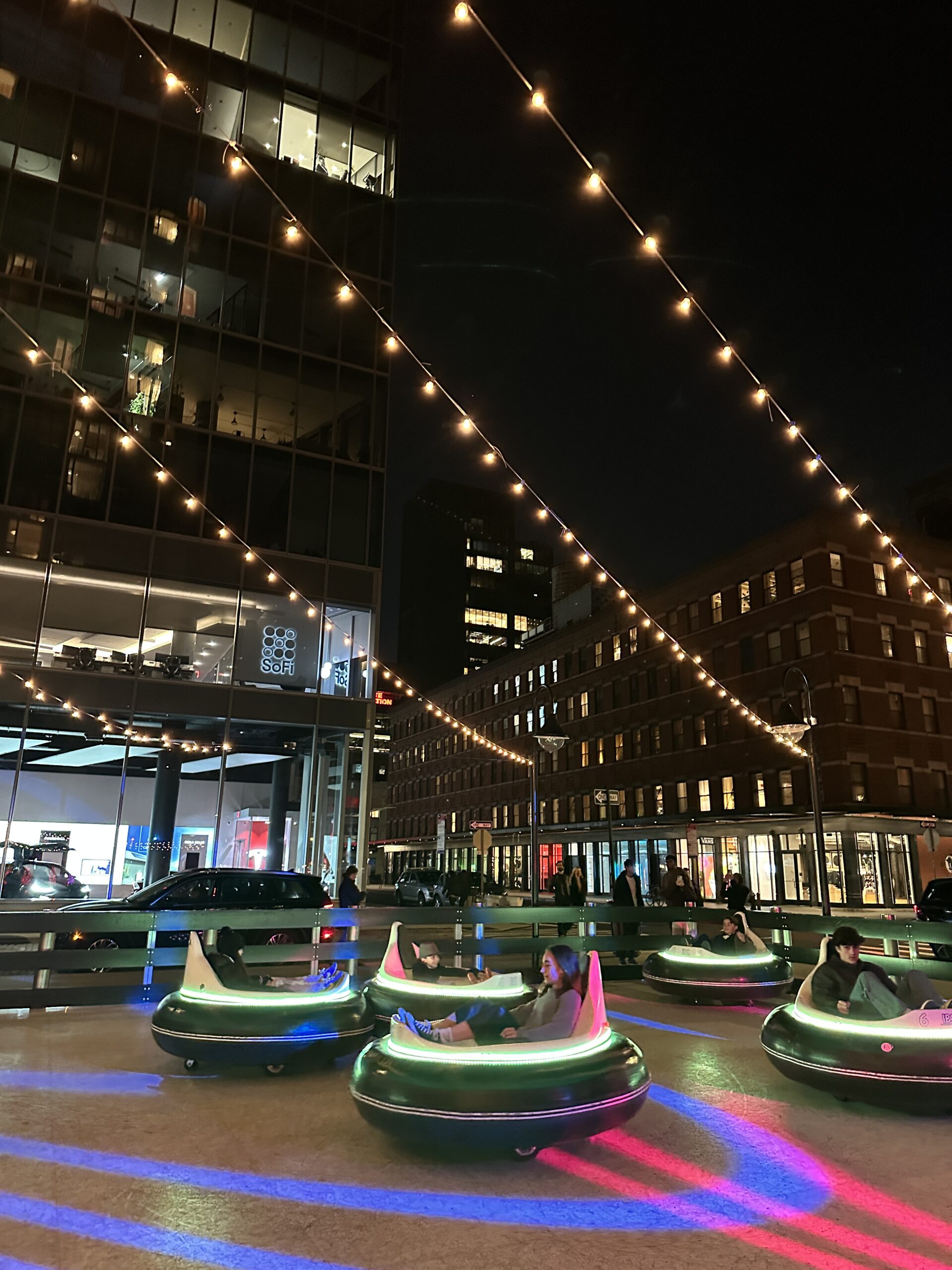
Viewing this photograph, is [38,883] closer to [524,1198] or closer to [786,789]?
[524,1198]

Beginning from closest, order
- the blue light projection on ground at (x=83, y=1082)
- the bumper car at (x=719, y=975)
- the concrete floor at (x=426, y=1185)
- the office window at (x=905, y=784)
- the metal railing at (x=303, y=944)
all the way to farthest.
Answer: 1. the concrete floor at (x=426, y=1185)
2. the blue light projection on ground at (x=83, y=1082)
3. the metal railing at (x=303, y=944)
4. the bumper car at (x=719, y=975)
5. the office window at (x=905, y=784)

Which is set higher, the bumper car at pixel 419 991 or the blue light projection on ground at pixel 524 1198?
the bumper car at pixel 419 991

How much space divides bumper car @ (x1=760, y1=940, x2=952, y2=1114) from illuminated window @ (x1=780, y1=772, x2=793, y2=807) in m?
33.2

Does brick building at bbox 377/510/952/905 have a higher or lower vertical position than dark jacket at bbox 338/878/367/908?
higher

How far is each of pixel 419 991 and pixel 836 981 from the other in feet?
13.3

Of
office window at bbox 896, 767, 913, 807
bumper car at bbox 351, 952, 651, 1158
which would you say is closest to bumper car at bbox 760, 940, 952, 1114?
bumper car at bbox 351, 952, 651, 1158

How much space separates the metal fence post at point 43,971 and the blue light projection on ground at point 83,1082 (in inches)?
108

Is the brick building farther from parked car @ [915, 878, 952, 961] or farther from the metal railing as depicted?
the metal railing

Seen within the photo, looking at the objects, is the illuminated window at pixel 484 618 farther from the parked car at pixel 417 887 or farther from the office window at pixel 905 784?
the office window at pixel 905 784

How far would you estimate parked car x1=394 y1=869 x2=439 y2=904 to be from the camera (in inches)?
1511

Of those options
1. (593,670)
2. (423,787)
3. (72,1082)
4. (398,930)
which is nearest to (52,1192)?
(72,1082)

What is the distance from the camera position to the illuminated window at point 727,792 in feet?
137

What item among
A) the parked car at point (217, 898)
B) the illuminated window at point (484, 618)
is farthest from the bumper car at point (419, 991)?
the illuminated window at point (484, 618)

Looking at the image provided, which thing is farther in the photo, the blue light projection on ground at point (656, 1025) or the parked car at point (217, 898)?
the parked car at point (217, 898)
